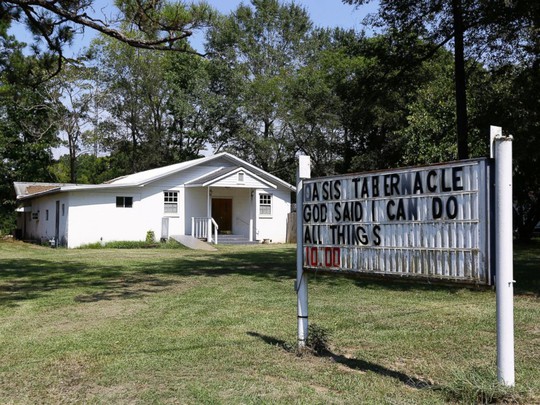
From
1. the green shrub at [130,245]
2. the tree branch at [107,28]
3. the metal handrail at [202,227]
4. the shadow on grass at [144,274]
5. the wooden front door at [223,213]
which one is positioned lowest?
the shadow on grass at [144,274]

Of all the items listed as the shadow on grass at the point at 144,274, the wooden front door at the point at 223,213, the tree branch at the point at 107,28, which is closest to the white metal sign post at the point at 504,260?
the shadow on grass at the point at 144,274

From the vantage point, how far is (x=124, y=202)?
98.3 ft

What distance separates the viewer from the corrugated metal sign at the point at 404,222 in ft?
16.9

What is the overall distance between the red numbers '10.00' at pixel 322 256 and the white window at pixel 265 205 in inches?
1019

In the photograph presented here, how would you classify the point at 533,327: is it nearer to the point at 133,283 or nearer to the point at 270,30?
the point at 133,283

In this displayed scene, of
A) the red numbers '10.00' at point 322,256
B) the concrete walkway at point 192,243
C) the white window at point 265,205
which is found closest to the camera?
the red numbers '10.00' at point 322,256

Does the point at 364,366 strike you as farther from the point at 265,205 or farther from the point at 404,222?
the point at 265,205

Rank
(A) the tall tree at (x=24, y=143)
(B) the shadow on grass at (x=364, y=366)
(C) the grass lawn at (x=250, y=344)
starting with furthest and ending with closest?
(A) the tall tree at (x=24, y=143)
(B) the shadow on grass at (x=364, y=366)
(C) the grass lawn at (x=250, y=344)

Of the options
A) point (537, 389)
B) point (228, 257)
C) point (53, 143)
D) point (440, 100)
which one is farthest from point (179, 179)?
point (537, 389)

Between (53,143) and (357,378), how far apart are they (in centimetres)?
4139

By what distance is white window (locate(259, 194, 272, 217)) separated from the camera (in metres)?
32.9

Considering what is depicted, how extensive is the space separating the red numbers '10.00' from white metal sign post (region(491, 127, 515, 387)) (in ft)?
6.40

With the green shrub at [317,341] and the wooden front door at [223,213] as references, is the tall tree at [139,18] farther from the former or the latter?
the wooden front door at [223,213]

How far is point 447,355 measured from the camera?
6.52m
